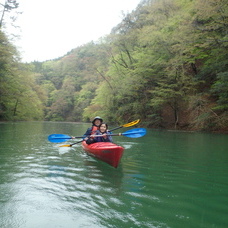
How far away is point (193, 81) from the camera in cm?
1788

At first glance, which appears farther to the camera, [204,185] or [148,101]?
[148,101]

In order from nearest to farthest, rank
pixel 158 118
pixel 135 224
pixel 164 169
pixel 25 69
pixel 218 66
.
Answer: pixel 135 224 < pixel 164 169 < pixel 218 66 < pixel 158 118 < pixel 25 69

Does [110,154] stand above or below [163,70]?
below

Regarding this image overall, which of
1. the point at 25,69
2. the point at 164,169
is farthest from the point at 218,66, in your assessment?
the point at 25,69

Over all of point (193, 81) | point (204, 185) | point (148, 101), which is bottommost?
point (204, 185)

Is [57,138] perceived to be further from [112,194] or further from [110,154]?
[112,194]

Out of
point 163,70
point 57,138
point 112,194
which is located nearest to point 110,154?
point 112,194

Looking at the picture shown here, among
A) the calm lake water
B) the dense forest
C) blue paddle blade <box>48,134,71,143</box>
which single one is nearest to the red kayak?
the calm lake water

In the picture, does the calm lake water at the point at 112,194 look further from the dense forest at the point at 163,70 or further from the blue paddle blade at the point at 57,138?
the dense forest at the point at 163,70

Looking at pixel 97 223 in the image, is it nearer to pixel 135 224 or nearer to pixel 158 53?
pixel 135 224

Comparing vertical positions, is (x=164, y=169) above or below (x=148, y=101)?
below

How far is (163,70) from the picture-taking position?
64.4ft

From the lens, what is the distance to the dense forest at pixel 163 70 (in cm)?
1432

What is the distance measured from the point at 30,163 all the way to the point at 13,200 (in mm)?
2488
